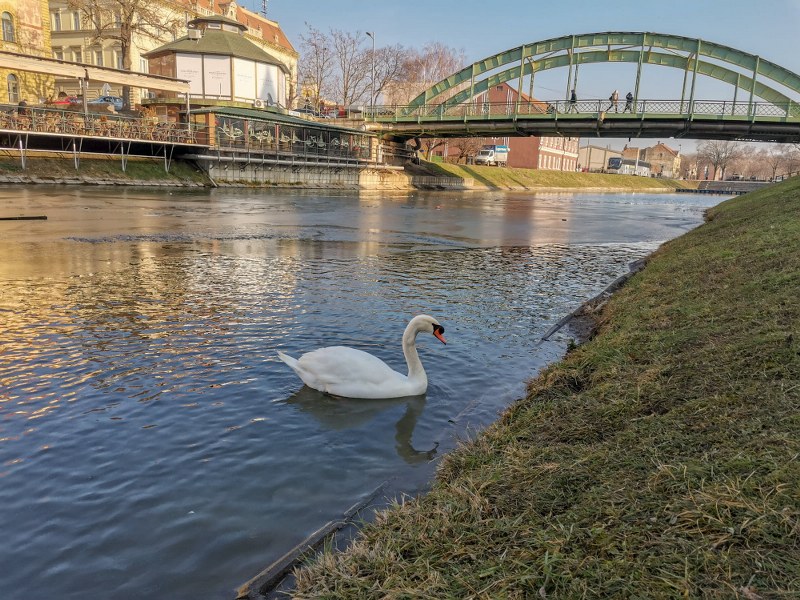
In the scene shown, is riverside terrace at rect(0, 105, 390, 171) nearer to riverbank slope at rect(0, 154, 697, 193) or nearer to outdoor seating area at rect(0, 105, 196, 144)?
outdoor seating area at rect(0, 105, 196, 144)

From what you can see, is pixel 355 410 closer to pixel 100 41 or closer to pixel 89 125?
pixel 89 125

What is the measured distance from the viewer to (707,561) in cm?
273

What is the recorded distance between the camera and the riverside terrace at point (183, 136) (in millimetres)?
38406

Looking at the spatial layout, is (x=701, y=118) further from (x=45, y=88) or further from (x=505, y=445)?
(x=45, y=88)

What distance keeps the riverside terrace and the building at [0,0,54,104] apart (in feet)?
49.4

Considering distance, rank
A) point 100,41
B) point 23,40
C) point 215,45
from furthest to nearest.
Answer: point 100,41 → point 215,45 → point 23,40

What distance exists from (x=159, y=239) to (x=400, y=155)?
58.4 m

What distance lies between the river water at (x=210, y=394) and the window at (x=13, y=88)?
4998 cm

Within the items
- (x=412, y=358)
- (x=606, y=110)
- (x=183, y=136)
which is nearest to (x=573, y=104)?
(x=606, y=110)

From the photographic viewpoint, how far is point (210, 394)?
6.72 meters

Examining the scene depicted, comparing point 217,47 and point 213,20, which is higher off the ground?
point 213,20

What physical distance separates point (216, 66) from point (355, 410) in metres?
62.3

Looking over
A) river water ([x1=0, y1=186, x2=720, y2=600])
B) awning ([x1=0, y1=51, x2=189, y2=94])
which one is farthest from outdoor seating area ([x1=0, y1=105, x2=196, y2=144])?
river water ([x1=0, y1=186, x2=720, y2=600])

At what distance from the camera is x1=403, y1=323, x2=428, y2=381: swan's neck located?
7.06 metres
